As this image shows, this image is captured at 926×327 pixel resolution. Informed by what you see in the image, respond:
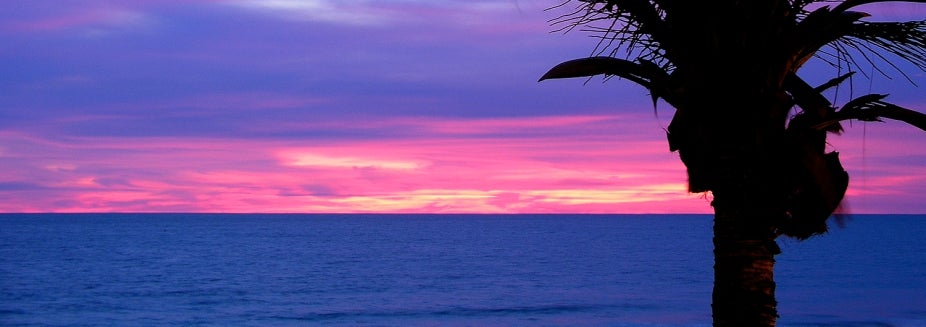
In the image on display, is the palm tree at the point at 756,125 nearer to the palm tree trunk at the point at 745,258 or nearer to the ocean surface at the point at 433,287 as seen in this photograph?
the palm tree trunk at the point at 745,258

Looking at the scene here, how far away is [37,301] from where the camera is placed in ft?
145

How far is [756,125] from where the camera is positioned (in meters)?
5.70

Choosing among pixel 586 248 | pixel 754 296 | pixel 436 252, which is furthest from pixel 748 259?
pixel 586 248

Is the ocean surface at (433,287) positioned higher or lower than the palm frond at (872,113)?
lower

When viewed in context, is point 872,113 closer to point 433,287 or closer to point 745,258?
point 745,258

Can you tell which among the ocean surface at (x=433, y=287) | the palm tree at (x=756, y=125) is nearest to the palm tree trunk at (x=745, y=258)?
the palm tree at (x=756, y=125)

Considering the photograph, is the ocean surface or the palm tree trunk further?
the ocean surface

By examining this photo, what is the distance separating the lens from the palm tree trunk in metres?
5.79

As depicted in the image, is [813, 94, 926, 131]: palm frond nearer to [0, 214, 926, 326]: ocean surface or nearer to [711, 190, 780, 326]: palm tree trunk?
[711, 190, 780, 326]: palm tree trunk

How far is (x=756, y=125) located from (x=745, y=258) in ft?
2.73

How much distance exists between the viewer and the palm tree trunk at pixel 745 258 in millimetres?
5785

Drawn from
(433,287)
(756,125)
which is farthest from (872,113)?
(433,287)

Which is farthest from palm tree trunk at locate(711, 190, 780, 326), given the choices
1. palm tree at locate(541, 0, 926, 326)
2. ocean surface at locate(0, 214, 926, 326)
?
ocean surface at locate(0, 214, 926, 326)

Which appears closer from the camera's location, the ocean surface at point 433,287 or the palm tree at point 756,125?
the palm tree at point 756,125
